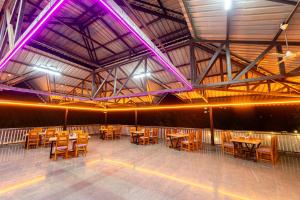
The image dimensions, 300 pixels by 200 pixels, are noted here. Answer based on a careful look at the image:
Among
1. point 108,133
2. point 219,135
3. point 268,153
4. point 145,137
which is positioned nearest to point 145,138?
point 145,137

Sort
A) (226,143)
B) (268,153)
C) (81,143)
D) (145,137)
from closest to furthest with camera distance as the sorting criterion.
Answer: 1. (268,153)
2. (81,143)
3. (226,143)
4. (145,137)

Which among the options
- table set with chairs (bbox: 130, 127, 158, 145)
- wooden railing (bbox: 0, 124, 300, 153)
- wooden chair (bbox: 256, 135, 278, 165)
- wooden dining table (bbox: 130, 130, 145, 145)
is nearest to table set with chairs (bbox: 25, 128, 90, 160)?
wooden railing (bbox: 0, 124, 300, 153)

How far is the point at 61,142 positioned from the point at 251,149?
8.18 meters

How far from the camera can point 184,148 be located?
313 inches

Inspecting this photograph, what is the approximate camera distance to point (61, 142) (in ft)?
19.5

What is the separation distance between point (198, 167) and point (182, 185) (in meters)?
1.65

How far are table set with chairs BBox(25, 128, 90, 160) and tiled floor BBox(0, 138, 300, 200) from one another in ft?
1.50

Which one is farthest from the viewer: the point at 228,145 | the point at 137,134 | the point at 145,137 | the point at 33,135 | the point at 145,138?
the point at 137,134

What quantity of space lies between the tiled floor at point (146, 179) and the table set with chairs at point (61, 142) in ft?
1.50

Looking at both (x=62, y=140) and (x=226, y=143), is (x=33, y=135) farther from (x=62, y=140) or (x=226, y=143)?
(x=226, y=143)

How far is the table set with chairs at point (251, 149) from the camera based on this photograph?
18.8ft

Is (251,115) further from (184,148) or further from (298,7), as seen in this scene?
(298,7)

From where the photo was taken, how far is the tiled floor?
128 inches

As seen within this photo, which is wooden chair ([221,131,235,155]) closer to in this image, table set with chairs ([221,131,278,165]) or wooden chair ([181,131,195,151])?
table set with chairs ([221,131,278,165])
